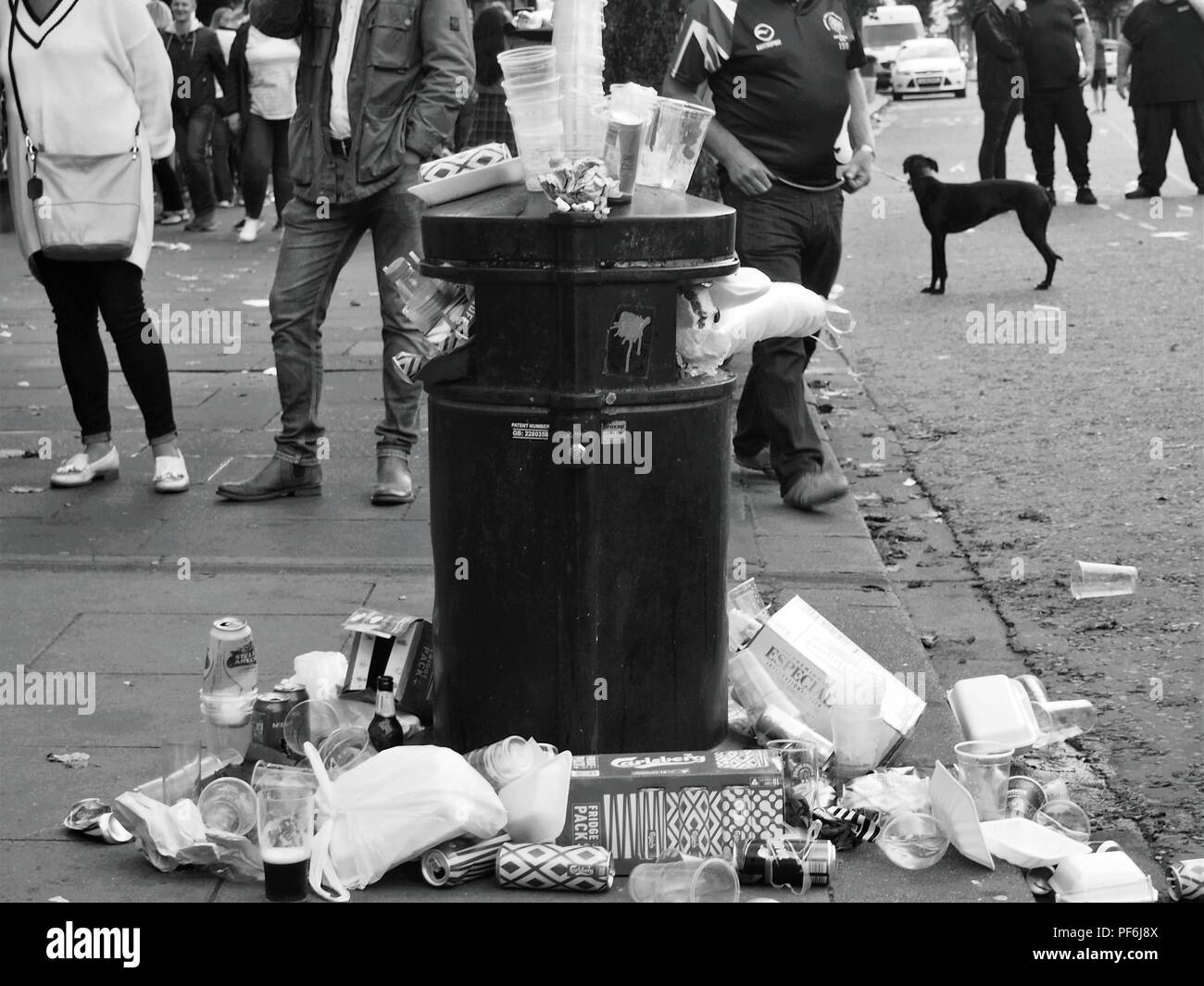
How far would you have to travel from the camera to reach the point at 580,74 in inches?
149

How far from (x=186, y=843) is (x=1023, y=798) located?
69.7 inches

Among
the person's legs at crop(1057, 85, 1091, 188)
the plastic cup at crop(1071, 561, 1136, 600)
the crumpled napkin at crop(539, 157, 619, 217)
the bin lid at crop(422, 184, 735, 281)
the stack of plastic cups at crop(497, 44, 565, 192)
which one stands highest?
the stack of plastic cups at crop(497, 44, 565, 192)

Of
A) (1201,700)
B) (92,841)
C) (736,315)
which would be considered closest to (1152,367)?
(1201,700)

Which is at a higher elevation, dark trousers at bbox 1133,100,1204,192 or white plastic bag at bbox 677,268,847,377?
white plastic bag at bbox 677,268,847,377

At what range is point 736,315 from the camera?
4.13 meters

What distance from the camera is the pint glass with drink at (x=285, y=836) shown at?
336 centimetres

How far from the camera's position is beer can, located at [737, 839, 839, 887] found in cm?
346

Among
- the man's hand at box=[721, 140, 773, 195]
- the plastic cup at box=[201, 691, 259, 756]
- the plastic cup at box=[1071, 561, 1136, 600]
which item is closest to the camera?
the plastic cup at box=[201, 691, 259, 756]

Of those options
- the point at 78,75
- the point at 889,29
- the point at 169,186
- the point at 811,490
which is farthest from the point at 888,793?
the point at 889,29

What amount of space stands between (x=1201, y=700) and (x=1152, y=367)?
16.5 ft

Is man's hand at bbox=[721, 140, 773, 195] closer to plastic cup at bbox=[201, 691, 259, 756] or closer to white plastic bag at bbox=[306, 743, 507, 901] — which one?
plastic cup at bbox=[201, 691, 259, 756]

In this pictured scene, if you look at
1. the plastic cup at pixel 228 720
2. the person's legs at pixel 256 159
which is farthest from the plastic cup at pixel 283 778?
the person's legs at pixel 256 159

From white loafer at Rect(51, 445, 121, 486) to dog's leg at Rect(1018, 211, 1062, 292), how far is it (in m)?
7.36

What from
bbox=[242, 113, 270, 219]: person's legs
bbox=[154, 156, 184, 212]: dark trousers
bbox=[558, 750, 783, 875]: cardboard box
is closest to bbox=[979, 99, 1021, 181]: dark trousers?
bbox=[242, 113, 270, 219]: person's legs
